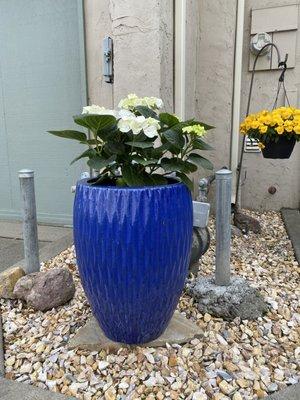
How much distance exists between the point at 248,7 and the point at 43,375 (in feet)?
13.0

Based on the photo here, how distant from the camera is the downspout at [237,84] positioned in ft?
12.1

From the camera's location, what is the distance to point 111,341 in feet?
5.90

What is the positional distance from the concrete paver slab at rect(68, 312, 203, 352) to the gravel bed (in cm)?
3

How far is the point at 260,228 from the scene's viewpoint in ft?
11.5

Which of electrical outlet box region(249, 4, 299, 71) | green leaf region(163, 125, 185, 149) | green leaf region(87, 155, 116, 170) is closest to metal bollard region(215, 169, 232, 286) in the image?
green leaf region(163, 125, 185, 149)

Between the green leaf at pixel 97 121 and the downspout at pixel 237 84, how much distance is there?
2.57 metres

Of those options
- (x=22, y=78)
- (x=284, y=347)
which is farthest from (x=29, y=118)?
(x=284, y=347)

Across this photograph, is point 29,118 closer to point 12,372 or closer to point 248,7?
point 248,7

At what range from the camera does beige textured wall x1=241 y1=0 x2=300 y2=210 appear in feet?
12.7

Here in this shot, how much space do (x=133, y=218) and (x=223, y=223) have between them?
792 millimetres

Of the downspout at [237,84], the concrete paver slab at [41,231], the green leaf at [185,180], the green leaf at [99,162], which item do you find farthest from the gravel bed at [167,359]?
the downspout at [237,84]

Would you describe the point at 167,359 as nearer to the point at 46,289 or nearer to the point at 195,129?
the point at 46,289

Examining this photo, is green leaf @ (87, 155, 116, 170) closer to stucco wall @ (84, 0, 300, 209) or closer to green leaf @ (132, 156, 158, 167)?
green leaf @ (132, 156, 158, 167)

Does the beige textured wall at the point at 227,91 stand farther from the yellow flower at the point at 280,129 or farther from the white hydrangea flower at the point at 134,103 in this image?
the white hydrangea flower at the point at 134,103
